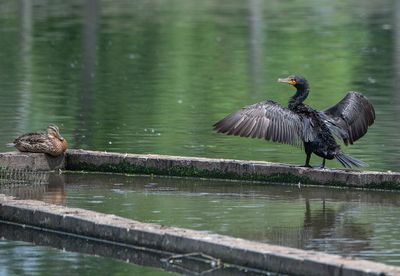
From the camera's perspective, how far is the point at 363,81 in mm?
31094

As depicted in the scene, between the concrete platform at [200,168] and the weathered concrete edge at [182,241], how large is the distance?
3.02 meters

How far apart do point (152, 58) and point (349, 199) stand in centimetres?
2154

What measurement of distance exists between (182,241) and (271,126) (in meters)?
4.32

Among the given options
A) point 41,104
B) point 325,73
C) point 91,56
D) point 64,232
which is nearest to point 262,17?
point 91,56

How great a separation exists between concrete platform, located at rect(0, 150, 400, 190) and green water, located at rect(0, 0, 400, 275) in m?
0.35

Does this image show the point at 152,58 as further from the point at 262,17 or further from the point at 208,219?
the point at 208,219

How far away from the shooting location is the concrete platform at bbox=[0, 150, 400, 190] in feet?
53.2

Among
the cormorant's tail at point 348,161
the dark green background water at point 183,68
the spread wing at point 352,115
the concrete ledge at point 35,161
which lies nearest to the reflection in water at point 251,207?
the concrete ledge at point 35,161

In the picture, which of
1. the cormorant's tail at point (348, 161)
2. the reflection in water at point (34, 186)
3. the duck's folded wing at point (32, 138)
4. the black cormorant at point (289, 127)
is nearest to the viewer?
the reflection in water at point (34, 186)

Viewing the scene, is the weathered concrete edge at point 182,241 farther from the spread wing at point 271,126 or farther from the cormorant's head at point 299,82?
the cormorant's head at point 299,82

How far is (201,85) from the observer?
30578mm

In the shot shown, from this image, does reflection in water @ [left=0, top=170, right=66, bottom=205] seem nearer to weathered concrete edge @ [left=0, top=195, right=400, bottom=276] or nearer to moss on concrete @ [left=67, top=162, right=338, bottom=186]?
moss on concrete @ [left=67, top=162, right=338, bottom=186]

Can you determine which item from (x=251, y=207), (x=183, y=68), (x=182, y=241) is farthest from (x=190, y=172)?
(x=183, y=68)

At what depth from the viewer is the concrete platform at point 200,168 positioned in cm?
1620
